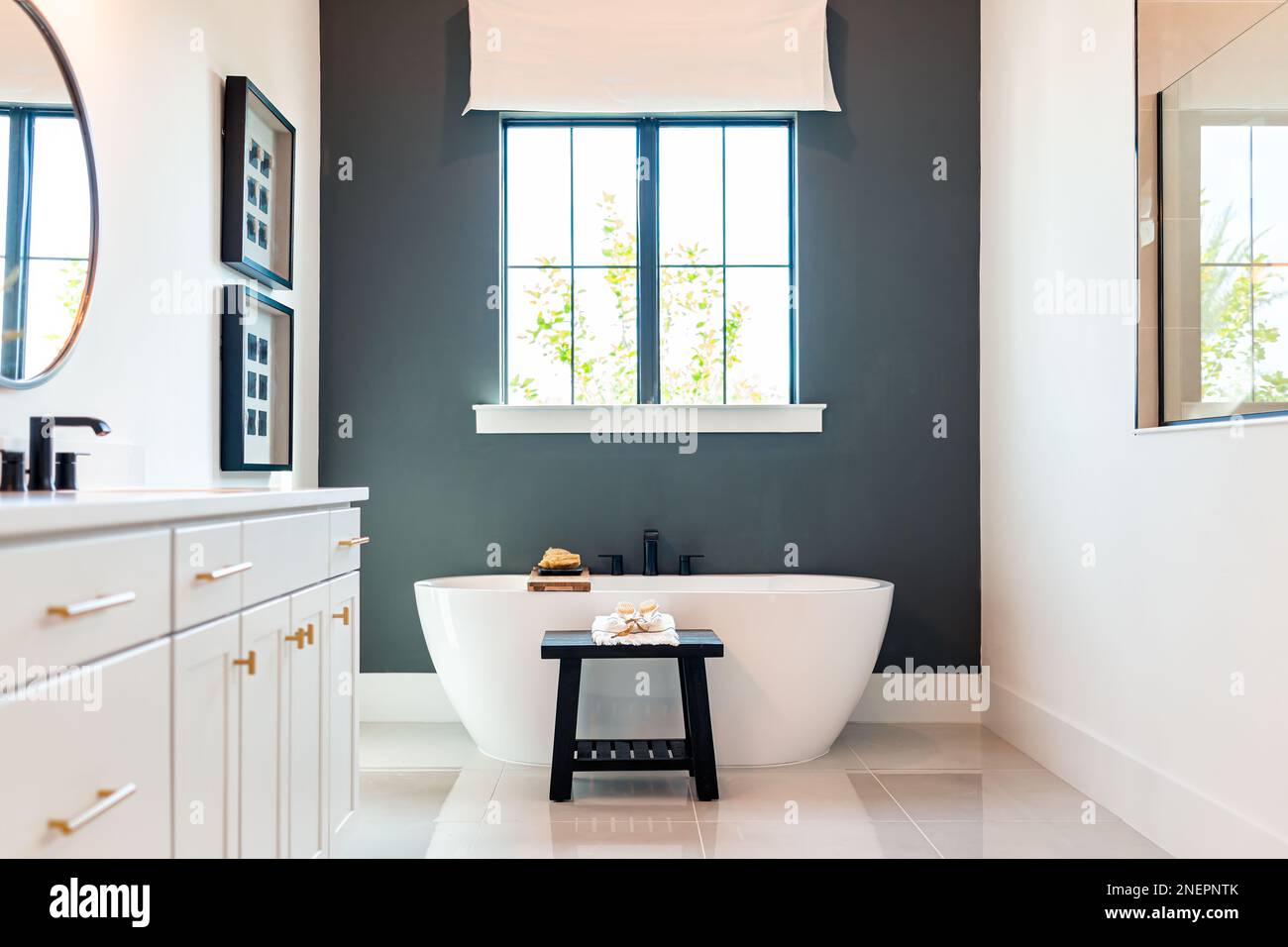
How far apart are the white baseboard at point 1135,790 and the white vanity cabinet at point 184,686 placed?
6.45 feet

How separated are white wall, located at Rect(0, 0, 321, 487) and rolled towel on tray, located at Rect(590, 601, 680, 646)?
1.18m

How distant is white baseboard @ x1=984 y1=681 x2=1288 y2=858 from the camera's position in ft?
6.88

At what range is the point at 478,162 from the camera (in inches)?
144

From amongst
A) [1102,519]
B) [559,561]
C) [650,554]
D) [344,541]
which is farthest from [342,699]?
[1102,519]

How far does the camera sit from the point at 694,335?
377 cm

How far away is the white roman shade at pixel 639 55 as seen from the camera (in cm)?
359

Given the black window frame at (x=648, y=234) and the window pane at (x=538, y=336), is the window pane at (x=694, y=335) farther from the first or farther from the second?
the window pane at (x=538, y=336)

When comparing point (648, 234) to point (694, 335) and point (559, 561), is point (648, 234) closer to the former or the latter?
point (694, 335)

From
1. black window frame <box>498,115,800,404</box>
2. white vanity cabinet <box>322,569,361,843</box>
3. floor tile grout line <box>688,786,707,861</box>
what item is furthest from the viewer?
black window frame <box>498,115,800,404</box>

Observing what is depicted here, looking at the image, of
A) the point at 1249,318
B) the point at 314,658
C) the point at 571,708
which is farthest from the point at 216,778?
the point at 1249,318

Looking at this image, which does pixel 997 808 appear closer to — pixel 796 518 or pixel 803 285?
pixel 796 518

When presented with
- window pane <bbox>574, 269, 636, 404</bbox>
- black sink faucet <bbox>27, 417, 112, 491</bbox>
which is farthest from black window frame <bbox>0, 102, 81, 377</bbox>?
window pane <bbox>574, 269, 636, 404</bbox>

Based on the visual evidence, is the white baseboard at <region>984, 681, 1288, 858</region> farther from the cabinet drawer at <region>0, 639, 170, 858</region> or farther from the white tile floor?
the cabinet drawer at <region>0, 639, 170, 858</region>

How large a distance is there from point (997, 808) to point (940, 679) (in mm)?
985
